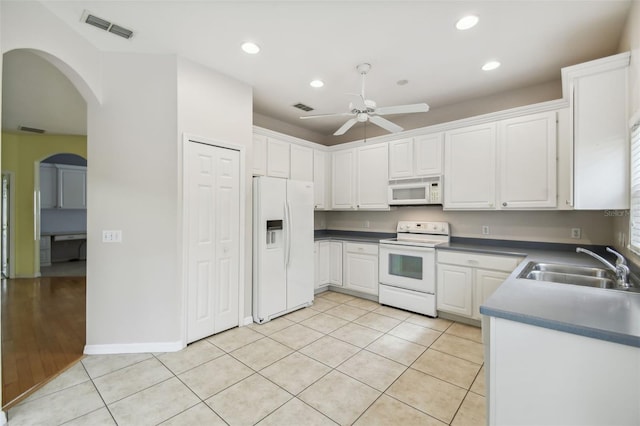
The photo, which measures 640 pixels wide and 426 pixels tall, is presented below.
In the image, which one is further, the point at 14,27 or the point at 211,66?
the point at 211,66

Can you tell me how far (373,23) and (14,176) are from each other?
7.03m

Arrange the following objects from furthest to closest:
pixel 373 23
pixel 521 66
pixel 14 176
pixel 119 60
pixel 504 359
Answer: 1. pixel 14 176
2. pixel 521 66
3. pixel 119 60
4. pixel 373 23
5. pixel 504 359

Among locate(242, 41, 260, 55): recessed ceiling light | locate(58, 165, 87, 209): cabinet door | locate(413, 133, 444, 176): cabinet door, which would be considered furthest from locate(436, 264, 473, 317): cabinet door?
locate(58, 165, 87, 209): cabinet door

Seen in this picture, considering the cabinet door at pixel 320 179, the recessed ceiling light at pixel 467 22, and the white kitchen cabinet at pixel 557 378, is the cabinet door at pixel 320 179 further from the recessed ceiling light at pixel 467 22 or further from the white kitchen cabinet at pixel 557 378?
the white kitchen cabinet at pixel 557 378

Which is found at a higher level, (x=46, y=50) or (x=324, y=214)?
(x=46, y=50)

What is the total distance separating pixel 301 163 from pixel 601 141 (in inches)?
133

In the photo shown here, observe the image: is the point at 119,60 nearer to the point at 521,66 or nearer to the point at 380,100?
the point at 380,100

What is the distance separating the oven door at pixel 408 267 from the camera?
11.9 ft

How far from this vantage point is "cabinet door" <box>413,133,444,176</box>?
12.6ft

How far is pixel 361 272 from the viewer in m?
4.39

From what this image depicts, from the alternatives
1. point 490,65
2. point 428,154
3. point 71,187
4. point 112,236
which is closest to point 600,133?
point 490,65

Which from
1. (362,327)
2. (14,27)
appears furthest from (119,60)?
(362,327)

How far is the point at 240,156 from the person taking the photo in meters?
3.37

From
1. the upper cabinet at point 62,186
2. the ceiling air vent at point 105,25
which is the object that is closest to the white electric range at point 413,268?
the ceiling air vent at point 105,25
